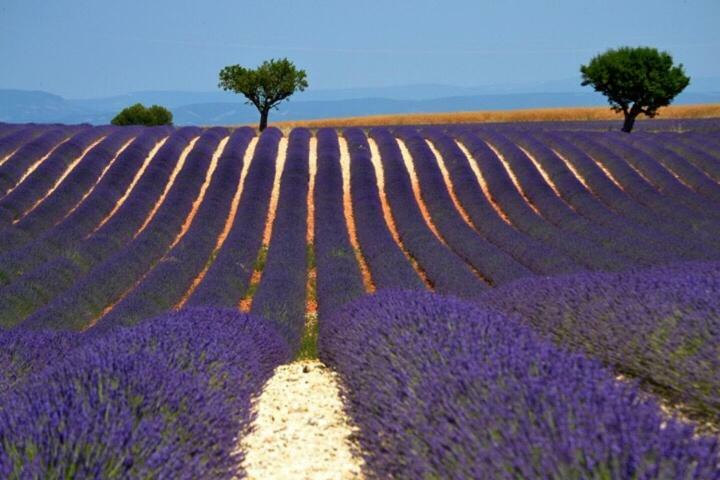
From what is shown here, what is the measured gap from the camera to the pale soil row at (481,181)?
17.3 metres

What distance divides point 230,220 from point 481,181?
701 cm

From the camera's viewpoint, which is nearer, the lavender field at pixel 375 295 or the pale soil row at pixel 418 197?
the lavender field at pixel 375 295

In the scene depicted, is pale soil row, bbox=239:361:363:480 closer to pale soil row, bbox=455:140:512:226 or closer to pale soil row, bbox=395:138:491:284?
pale soil row, bbox=395:138:491:284

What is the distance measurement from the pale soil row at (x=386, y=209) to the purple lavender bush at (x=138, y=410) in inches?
281

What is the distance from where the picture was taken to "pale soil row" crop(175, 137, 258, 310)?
40.8 ft

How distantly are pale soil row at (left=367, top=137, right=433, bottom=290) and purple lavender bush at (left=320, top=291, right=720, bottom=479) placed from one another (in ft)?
22.3

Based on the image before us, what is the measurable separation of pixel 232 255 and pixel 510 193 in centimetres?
782

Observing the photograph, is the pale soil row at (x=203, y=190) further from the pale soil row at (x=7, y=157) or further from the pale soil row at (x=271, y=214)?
the pale soil row at (x=7, y=157)

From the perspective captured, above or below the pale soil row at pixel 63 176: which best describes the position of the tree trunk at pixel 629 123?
above

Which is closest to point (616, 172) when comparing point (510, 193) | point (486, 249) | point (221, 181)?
point (510, 193)

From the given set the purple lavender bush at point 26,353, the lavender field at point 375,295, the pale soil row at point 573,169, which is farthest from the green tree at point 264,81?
the purple lavender bush at point 26,353

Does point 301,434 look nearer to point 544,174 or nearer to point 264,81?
point 544,174

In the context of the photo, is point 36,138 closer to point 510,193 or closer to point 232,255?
point 232,255

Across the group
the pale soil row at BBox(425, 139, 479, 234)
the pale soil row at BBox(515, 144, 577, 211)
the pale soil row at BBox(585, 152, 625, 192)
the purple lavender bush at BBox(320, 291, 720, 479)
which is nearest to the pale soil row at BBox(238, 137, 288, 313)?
the pale soil row at BBox(425, 139, 479, 234)
